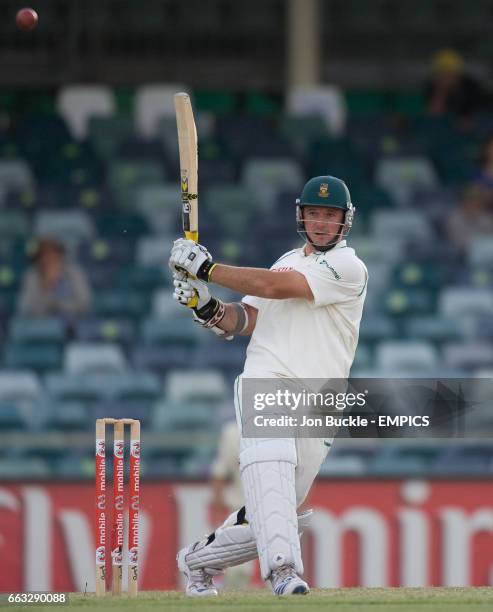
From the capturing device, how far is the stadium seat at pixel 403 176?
42.1ft

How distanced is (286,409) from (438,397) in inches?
101

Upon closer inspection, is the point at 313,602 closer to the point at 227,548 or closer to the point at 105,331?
the point at 227,548

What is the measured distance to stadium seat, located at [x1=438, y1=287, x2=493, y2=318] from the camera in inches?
453

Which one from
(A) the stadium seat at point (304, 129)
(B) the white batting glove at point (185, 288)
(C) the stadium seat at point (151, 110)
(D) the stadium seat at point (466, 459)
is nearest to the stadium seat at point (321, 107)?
(A) the stadium seat at point (304, 129)

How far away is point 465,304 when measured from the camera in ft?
37.8

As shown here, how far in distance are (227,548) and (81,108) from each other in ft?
25.9

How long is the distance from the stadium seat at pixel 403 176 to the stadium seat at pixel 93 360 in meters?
3.00

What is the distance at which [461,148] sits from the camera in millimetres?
13281

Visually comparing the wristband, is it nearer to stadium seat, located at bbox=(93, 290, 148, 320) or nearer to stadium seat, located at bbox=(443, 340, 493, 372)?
stadium seat, located at bbox=(443, 340, 493, 372)

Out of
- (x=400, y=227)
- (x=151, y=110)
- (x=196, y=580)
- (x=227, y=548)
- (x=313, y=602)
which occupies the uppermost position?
(x=151, y=110)

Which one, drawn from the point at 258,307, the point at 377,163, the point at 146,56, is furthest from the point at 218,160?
the point at 258,307

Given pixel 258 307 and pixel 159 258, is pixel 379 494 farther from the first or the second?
pixel 159 258

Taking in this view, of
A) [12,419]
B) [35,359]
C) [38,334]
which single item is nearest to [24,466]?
[12,419]
